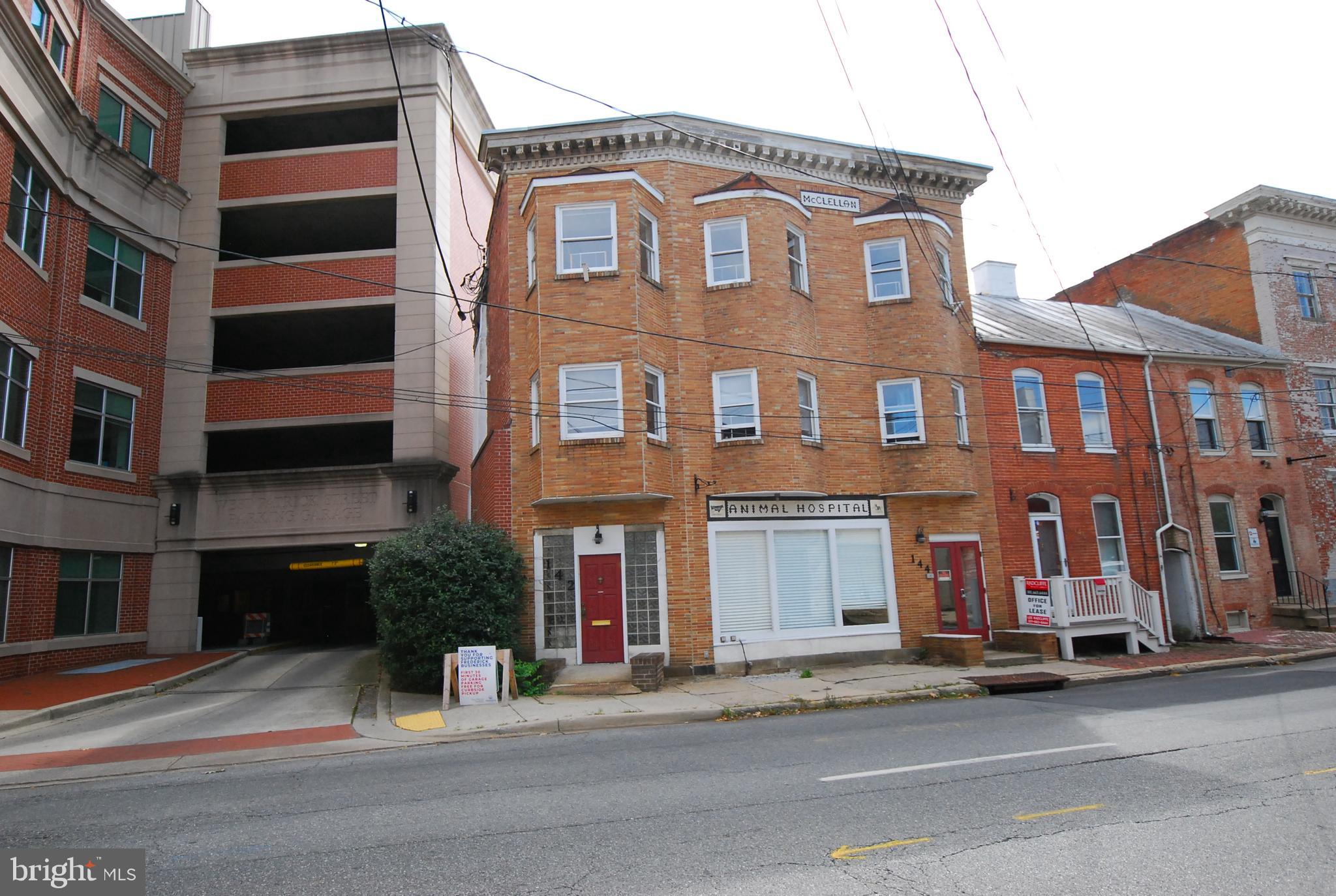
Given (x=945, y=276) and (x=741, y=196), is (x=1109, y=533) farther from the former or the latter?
(x=741, y=196)

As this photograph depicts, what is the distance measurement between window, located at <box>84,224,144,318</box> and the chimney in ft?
82.8

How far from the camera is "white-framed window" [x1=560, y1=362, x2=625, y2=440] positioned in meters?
15.4

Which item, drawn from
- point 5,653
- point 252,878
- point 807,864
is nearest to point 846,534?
point 807,864

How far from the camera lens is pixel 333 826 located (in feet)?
21.1

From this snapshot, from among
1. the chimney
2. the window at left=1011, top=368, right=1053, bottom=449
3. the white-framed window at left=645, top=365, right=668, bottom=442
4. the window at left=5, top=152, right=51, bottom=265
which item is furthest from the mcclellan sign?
the window at left=5, top=152, right=51, bottom=265

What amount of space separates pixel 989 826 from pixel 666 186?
14.3 metres

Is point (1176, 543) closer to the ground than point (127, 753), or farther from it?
farther from it

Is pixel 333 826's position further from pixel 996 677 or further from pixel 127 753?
pixel 996 677

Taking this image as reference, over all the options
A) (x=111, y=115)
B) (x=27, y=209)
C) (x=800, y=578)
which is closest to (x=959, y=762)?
(x=800, y=578)

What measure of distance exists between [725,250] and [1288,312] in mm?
19330

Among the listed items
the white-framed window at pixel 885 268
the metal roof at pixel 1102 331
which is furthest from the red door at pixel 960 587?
the white-framed window at pixel 885 268

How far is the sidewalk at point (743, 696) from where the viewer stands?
37.3 feet
